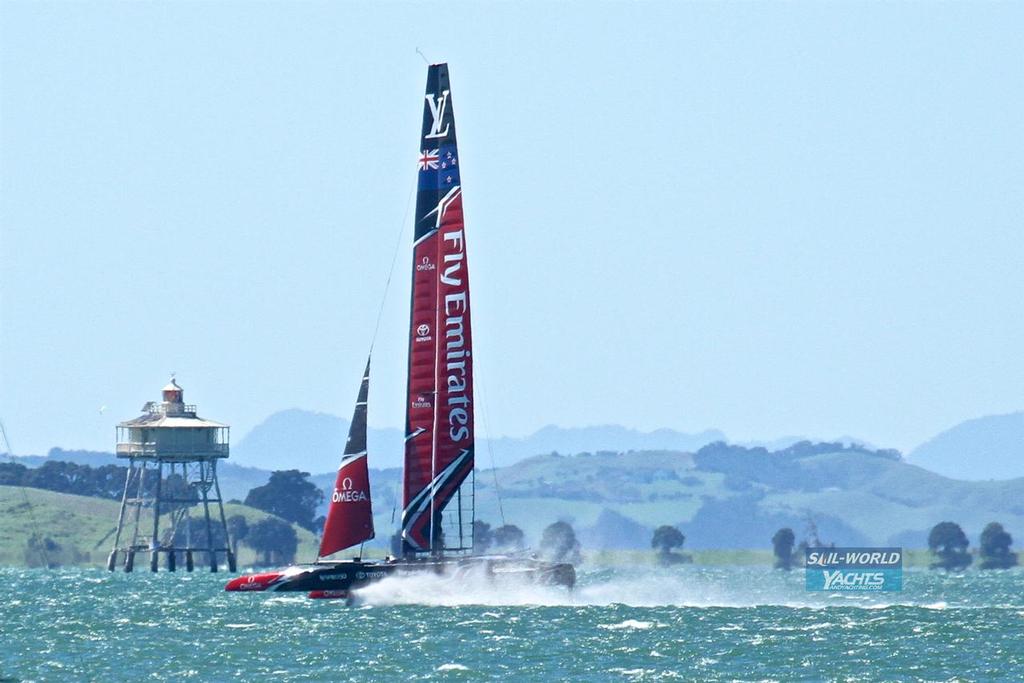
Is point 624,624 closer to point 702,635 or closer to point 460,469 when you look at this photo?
point 702,635

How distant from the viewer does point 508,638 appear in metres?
66.0

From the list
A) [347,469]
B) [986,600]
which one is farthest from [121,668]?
[986,600]

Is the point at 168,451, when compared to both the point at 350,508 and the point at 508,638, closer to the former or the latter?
the point at 350,508

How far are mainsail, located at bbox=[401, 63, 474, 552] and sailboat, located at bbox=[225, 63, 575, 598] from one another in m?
0.04

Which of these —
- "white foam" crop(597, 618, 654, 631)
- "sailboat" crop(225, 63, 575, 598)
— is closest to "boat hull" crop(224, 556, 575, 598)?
"sailboat" crop(225, 63, 575, 598)

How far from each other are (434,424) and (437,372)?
78.1 inches

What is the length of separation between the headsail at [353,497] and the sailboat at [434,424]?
4cm

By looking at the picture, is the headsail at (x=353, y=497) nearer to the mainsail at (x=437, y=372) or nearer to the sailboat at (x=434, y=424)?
the sailboat at (x=434, y=424)

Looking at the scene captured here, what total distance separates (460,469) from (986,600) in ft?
128

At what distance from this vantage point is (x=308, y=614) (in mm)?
82250

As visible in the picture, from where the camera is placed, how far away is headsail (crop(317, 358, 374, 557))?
8181 cm

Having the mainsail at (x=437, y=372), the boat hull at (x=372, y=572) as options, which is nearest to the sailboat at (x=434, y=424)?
the mainsail at (x=437, y=372)

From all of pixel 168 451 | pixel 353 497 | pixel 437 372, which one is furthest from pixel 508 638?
pixel 168 451

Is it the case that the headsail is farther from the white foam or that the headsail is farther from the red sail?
the white foam
